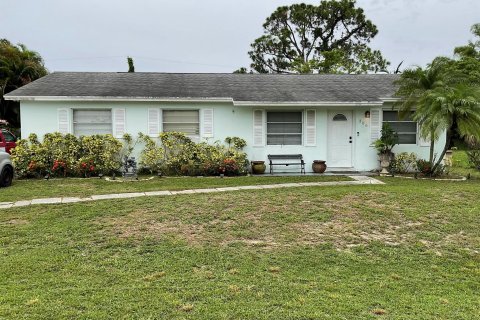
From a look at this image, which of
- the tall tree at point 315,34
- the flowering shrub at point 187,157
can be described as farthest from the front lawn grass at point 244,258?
the tall tree at point 315,34

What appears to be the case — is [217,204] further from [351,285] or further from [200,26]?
[200,26]

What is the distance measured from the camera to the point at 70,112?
13.0 m

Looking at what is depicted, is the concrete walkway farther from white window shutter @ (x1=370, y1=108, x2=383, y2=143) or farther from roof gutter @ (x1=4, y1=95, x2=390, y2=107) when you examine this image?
roof gutter @ (x1=4, y1=95, x2=390, y2=107)

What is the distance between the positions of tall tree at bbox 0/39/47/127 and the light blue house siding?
10058 millimetres

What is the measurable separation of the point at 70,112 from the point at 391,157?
37.2ft

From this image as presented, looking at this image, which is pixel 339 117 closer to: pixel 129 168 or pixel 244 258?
pixel 129 168

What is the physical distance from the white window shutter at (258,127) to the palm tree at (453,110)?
5137mm

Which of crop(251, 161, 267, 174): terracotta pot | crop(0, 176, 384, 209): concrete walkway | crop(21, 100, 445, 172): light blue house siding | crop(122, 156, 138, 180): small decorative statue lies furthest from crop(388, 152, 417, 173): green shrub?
crop(122, 156, 138, 180): small decorative statue

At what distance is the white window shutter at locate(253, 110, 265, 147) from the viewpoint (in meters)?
13.6

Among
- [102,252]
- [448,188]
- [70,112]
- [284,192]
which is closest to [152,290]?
[102,252]

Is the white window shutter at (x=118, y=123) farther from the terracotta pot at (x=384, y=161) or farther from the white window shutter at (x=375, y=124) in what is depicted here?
the terracotta pot at (x=384, y=161)

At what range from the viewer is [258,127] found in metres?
13.6

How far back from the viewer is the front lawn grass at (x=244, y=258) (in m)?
3.70

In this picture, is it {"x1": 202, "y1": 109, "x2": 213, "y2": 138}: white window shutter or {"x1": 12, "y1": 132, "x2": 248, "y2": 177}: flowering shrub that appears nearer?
{"x1": 12, "y1": 132, "x2": 248, "y2": 177}: flowering shrub
